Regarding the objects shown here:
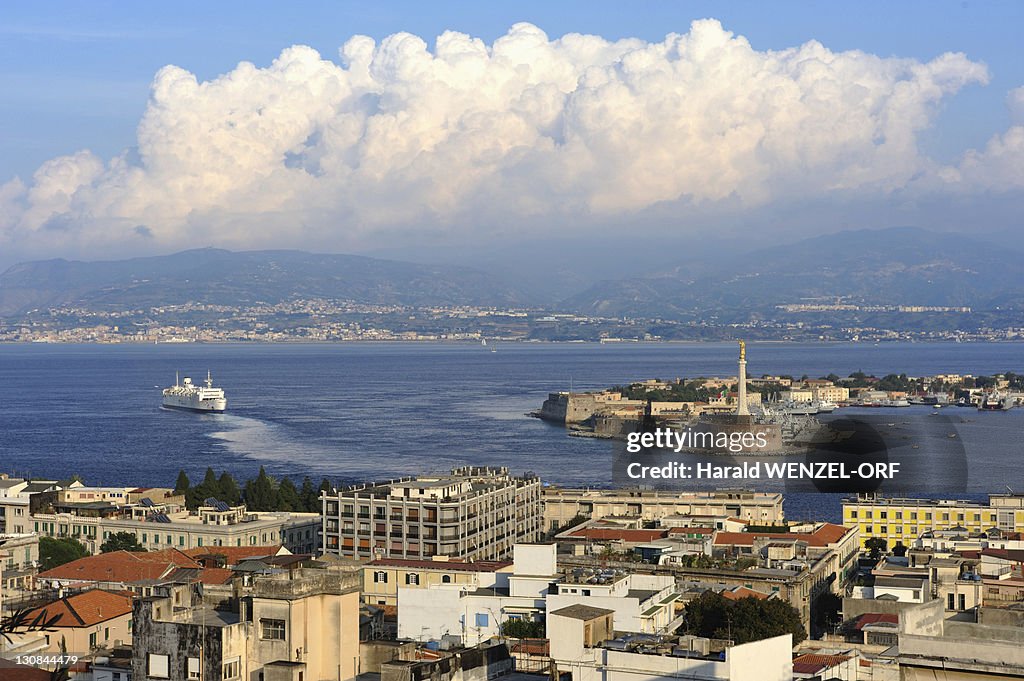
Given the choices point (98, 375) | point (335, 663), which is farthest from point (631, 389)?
point (335, 663)

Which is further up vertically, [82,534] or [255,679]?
[255,679]

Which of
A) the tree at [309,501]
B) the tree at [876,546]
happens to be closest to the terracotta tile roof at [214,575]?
the tree at [876,546]

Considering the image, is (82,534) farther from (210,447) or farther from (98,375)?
(98,375)

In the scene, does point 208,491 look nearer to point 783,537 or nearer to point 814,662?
point 783,537

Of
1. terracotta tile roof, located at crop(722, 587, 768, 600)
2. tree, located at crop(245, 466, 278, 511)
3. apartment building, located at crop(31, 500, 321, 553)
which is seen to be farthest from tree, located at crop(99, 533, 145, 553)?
terracotta tile roof, located at crop(722, 587, 768, 600)

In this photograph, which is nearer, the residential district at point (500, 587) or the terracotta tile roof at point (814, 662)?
the residential district at point (500, 587)

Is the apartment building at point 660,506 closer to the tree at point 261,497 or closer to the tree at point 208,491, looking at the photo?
the tree at point 261,497

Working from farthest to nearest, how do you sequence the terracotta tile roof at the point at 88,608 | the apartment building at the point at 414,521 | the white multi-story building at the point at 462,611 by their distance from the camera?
the apartment building at the point at 414,521 < the terracotta tile roof at the point at 88,608 < the white multi-story building at the point at 462,611
